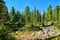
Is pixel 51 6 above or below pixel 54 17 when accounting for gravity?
above

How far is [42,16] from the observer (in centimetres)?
10306

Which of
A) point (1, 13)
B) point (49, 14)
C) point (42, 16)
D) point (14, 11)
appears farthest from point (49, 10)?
point (1, 13)

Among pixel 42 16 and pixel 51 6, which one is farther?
pixel 42 16

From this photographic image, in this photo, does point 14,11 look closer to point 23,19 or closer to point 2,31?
point 23,19

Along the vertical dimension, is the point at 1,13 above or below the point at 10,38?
above

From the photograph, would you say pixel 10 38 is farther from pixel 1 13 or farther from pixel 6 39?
pixel 1 13

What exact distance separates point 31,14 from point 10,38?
88287 mm

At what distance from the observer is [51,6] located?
9075 cm

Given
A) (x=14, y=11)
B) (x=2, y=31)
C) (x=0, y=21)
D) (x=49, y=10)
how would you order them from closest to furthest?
(x=2, y=31), (x=0, y=21), (x=49, y=10), (x=14, y=11)

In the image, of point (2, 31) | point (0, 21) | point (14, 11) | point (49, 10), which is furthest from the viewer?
point (14, 11)

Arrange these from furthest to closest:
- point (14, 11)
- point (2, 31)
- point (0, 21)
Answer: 1. point (14, 11)
2. point (0, 21)
3. point (2, 31)

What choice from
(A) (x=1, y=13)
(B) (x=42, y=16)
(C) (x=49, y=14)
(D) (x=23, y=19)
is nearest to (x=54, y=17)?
(C) (x=49, y=14)

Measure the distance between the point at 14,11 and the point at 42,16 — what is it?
17.2 meters

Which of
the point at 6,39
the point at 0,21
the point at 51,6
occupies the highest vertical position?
the point at 51,6
